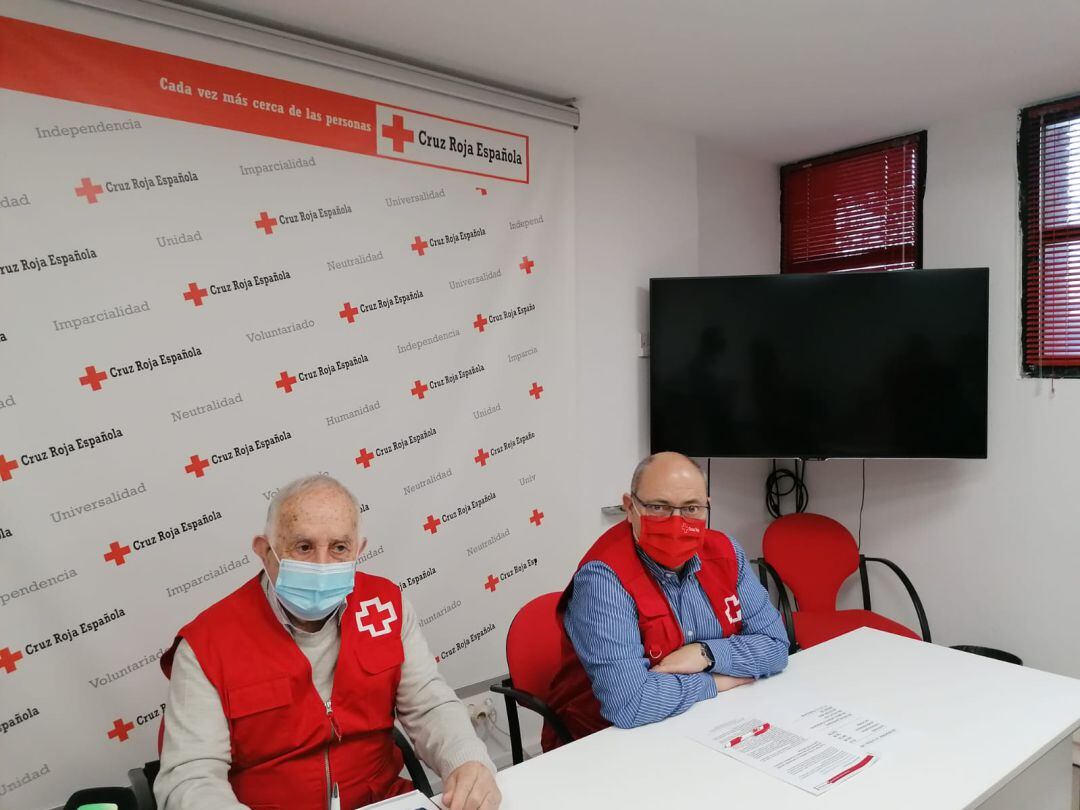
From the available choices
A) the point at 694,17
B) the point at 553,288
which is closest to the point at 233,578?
the point at 553,288

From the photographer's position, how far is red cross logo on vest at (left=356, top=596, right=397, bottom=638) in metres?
1.82

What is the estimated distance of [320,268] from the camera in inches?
104

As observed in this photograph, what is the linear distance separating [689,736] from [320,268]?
6.20ft

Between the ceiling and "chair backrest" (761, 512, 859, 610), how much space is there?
1992 mm

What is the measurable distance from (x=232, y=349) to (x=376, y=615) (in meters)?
1.10

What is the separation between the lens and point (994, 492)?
11.5 feet

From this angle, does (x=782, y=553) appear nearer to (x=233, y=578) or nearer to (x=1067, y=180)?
(x=1067, y=180)

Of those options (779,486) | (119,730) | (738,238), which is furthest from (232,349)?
(779,486)

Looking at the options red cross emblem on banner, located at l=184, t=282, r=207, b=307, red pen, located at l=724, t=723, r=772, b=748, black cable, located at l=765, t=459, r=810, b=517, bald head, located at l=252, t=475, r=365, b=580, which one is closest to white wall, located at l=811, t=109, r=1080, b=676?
black cable, located at l=765, t=459, r=810, b=517

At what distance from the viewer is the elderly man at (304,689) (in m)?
1.61

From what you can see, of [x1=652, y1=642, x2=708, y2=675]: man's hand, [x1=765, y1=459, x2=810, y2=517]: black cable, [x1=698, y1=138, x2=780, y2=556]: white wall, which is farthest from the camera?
[x1=765, y1=459, x2=810, y2=517]: black cable

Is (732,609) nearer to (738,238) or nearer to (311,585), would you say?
(311,585)

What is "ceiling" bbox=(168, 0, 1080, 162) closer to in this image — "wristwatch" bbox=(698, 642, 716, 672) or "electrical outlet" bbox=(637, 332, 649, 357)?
"electrical outlet" bbox=(637, 332, 649, 357)

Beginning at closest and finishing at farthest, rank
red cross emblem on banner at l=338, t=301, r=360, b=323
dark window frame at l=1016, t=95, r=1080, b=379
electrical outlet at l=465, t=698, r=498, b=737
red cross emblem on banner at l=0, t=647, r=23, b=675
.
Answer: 1. red cross emblem on banner at l=0, t=647, r=23, b=675
2. red cross emblem on banner at l=338, t=301, r=360, b=323
3. electrical outlet at l=465, t=698, r=498, b=737
4. dark window frame at l=1016, t=95, r=1080, b=379
